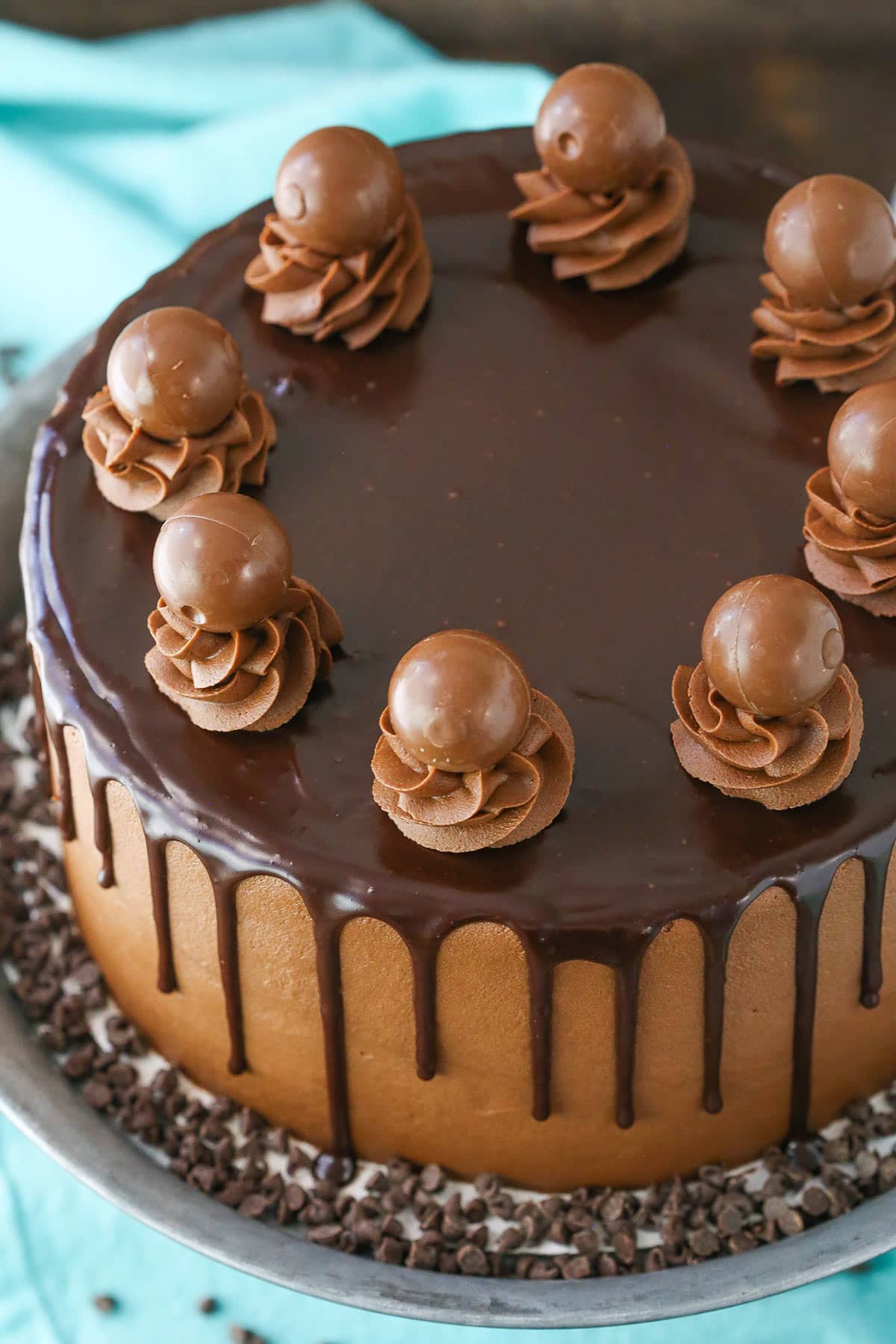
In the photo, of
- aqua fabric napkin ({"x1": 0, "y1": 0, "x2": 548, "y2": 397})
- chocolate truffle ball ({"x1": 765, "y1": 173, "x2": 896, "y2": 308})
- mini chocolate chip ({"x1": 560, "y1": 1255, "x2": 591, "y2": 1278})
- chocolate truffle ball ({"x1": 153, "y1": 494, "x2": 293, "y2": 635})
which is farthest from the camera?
aqua fabric napkin ({"x1": 0, "y1": 0, "x2": 548, "y2": 397})

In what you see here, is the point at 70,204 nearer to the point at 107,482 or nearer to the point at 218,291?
the point at 218,291

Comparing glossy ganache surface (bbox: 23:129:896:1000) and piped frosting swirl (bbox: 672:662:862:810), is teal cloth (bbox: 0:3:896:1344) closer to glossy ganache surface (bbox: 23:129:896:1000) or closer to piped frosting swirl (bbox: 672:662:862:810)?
glossy ganache surface (bbox: 23:129:896:1000)

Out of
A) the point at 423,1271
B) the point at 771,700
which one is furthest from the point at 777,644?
the point at 423,1271

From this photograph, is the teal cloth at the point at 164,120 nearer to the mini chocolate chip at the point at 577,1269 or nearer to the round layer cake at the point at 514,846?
the round layer cake at the point at 514,846

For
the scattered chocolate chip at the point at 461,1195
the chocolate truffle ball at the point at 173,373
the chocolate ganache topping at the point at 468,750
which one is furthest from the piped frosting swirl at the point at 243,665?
the scattered chocolate chip at the point at 461,1195

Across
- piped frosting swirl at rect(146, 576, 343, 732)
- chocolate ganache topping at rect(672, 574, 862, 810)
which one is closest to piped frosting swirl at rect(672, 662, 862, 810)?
chocolate ganache topping at rect(672, 574, 862, 810)

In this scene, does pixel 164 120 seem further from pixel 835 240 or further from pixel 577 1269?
pixel 577 1269
